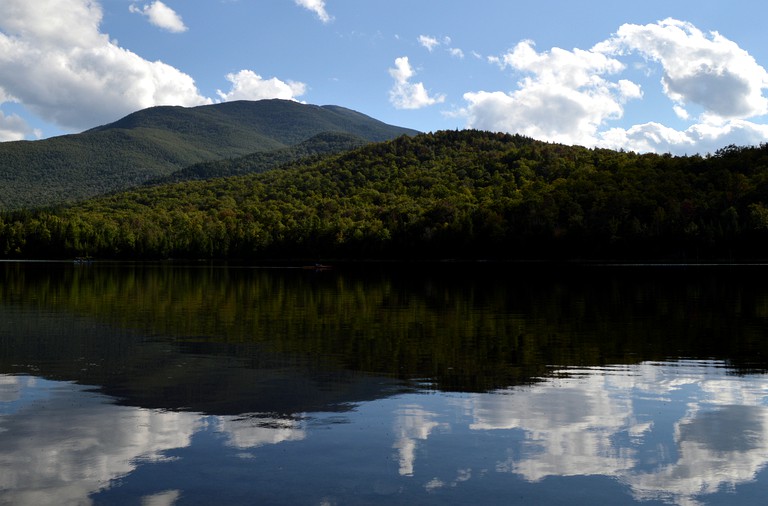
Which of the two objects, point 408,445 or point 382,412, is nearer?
point 408,445

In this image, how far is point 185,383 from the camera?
23.5 m

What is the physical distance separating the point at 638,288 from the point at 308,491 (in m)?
67.2

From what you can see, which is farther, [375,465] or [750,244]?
[750,244]

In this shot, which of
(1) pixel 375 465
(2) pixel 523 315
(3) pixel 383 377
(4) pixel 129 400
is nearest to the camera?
(1) pixel 375 465

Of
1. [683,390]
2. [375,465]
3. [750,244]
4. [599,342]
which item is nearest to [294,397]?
[375,465]

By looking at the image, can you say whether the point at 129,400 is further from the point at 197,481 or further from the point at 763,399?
the point at 763,399

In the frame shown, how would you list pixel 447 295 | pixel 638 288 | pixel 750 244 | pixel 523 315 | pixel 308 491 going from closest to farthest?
pixel 308 491 → pixel 523 315 → pixel 447 295 → pixel 638 288 → pixel 750 244

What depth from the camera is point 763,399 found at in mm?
21312

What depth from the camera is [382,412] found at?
19.5m

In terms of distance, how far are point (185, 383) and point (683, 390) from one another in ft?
53.3

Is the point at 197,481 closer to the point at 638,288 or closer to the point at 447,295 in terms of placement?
the point at 447,295

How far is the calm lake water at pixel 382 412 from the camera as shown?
1385 cm

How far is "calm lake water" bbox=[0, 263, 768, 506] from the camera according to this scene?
545 inches

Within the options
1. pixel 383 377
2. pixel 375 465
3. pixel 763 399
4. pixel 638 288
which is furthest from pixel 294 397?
pixel 638 288
